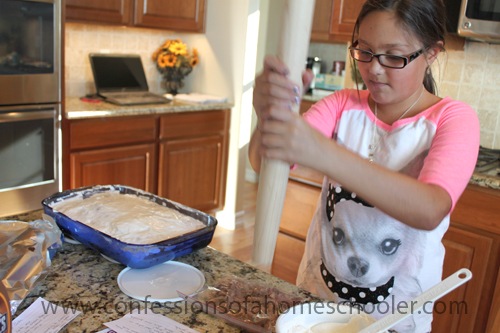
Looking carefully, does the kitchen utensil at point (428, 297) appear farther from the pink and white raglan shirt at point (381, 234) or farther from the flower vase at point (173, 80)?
the flower vase at point (173, 80)

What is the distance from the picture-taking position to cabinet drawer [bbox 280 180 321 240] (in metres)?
2.32

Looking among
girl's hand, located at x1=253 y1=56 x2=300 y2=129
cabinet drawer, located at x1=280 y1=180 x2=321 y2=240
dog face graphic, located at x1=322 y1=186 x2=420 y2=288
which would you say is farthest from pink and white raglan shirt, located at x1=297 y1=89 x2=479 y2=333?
cabinet drawer, located at x1=280 y1=180 x2=321 y2=240

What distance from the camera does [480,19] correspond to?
2.10 m

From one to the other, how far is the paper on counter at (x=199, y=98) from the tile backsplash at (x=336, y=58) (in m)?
0.33

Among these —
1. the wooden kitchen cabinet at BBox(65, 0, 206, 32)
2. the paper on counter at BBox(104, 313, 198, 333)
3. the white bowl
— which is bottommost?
the paper on counter at BBox(104, 313, 198, 333)

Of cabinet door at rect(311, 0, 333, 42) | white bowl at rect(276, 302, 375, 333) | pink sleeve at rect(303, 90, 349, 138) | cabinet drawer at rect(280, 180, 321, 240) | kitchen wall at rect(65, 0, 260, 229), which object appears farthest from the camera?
cabinet door at rect(311, 0, 333, 42)

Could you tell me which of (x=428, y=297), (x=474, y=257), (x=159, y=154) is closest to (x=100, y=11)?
(x=159, y=154)

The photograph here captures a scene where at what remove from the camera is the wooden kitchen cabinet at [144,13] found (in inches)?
113

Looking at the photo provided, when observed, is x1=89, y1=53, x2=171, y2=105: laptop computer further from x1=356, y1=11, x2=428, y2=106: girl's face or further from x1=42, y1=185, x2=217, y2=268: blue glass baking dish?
x1=356, y1=11, x2=428, y2=106: girl's face

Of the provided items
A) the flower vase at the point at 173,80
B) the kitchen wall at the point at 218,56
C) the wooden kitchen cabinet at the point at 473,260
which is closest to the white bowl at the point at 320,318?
the wooden kitchen cabinet at the point at 473,260

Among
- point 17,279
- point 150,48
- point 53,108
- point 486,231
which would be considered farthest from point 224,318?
point 150,48

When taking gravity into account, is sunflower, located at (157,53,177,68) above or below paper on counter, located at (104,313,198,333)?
above

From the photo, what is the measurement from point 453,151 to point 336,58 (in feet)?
11.6

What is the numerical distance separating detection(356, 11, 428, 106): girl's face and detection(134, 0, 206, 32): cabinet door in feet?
7.97
